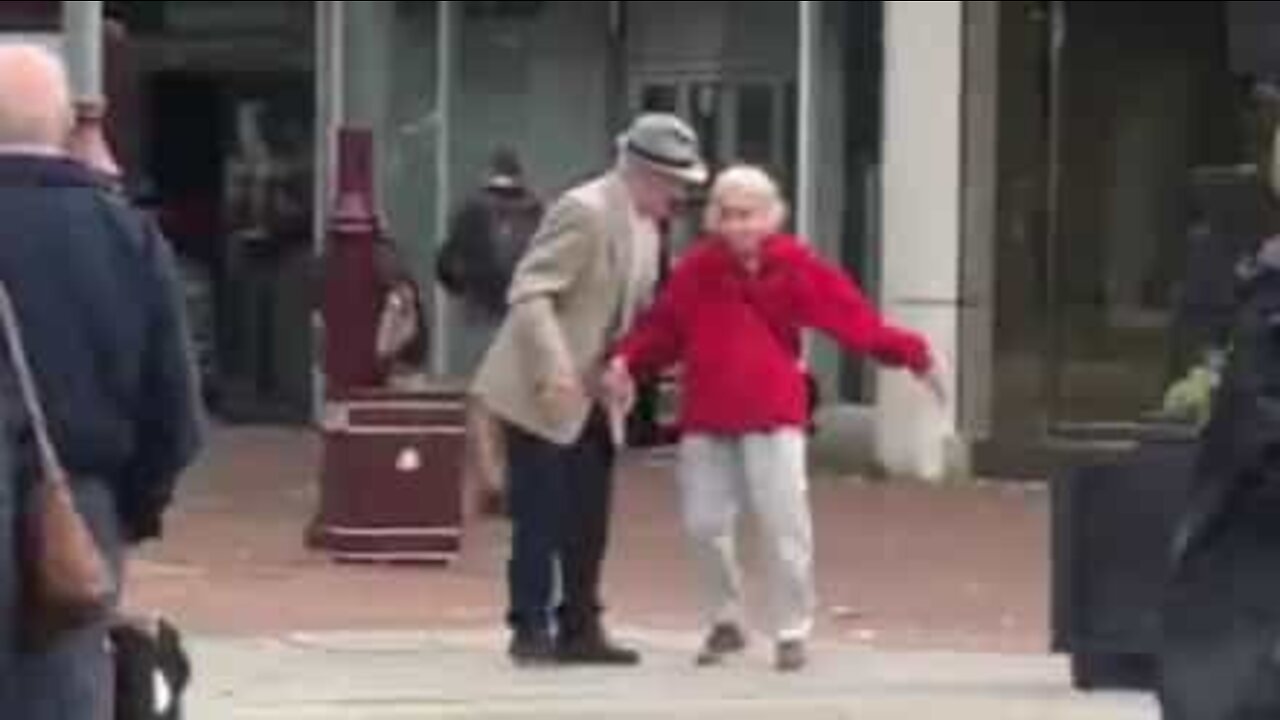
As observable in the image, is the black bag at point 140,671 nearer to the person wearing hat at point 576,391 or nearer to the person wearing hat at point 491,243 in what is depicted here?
the person wearing hat at point 576,391

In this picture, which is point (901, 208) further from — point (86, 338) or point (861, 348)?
point (86, 338)

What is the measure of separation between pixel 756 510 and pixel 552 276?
1029 mm

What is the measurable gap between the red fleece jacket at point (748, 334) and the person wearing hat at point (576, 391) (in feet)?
0.55

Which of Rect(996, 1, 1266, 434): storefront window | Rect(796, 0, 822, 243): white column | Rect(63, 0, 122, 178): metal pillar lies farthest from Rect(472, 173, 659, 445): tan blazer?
Rect(796, 0, 822, 243): white column

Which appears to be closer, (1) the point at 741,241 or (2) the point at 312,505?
(1) the point at 741,241

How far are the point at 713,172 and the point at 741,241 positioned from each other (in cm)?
1076

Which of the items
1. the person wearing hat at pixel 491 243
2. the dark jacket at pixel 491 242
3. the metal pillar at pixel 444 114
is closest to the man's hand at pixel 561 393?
the person wearing hat at pixel 491 243

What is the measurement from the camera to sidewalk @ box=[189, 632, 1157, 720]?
1120 cm

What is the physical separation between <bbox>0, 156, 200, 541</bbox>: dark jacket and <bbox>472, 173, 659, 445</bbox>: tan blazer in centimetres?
476

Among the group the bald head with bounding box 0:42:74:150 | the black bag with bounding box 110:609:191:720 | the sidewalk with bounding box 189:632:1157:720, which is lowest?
the sidewalk with bounding box 189:632:1157:720

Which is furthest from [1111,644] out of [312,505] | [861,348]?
[312,505]

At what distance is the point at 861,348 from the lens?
12273mm

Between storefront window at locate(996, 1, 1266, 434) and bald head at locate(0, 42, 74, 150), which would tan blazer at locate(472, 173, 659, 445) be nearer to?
bald head at locate(0, 42, 74, 150)

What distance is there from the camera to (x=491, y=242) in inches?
744
